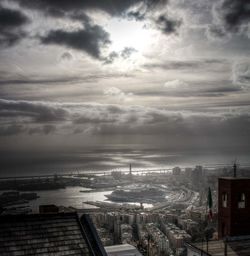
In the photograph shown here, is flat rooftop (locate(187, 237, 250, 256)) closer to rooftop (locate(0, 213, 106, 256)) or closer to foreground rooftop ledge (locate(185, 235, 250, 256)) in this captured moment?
foreground rooftop ledge (locate(185, 235, 250, 256))

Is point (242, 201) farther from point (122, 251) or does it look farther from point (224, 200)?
point (122, 251)

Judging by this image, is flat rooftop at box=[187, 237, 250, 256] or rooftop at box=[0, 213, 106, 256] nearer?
rooftop at box=[0, 213, 106, 256]

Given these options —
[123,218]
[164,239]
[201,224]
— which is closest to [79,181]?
[123,218]

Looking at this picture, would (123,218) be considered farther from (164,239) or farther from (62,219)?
(62,219)

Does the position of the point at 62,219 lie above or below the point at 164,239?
above

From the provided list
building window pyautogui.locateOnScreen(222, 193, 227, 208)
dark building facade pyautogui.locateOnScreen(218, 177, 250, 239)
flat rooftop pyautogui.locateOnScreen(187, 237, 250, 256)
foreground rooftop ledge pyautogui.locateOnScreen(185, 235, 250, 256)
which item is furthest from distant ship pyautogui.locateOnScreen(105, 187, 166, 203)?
flat rooftop pyautogui.locateOnScreen(187, 237, 250, 256)

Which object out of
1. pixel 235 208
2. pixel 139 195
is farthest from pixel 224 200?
pixel 139 195

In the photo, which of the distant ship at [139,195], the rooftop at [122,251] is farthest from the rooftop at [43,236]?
the distant ship at [139,195]
